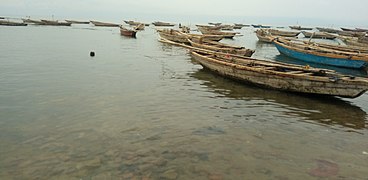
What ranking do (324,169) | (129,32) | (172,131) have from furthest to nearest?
(129,32), (172,131), (324,169)

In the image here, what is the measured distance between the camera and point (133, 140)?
25.4 ft

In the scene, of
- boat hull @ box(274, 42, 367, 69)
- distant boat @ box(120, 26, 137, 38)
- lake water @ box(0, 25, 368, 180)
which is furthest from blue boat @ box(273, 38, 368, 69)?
distant boat @ box(120, 26, 137, 38)

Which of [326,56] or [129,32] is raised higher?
[129,32]

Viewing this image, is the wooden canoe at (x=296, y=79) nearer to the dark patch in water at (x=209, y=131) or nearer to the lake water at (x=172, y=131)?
the lake water at (x=172, y=131)

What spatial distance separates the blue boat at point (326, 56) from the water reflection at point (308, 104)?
980 cm

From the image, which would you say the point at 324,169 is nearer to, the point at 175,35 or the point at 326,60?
the point at 326,60

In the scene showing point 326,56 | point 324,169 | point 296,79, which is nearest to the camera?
point 324,169

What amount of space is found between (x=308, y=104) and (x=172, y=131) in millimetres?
6597

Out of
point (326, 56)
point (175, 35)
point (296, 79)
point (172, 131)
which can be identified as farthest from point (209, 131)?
point (175, 35)

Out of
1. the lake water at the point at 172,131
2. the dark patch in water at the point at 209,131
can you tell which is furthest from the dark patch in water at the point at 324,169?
the dark patch in water at the point at 209,131

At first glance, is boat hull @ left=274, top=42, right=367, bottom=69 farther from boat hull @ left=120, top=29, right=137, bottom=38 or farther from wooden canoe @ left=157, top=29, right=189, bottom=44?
boat hull @ left=120, top=29, right=137, bottom=38

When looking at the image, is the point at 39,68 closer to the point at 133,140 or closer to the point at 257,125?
the point at 133,140

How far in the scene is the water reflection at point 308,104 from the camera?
1007 centimetres

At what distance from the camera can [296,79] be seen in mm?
12320
